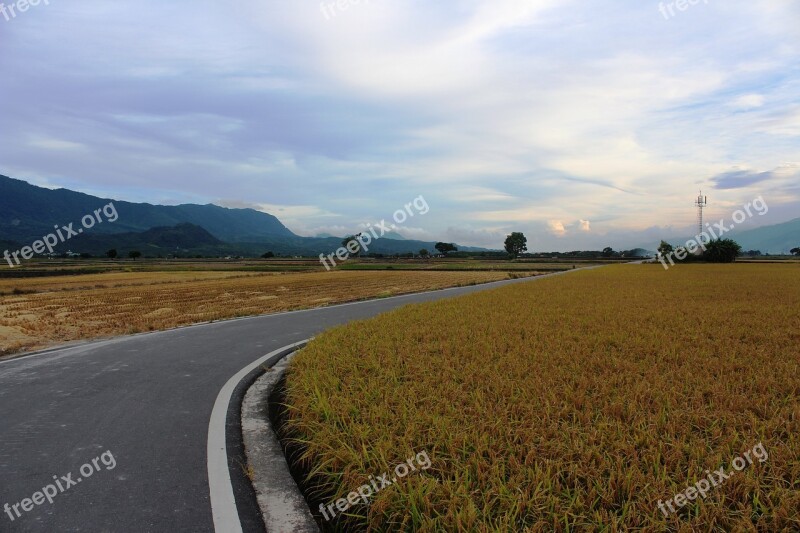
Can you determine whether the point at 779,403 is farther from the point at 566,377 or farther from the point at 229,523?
the point at 229,523

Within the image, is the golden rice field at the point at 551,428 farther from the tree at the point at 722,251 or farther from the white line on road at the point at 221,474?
the tree at the point at 722,251

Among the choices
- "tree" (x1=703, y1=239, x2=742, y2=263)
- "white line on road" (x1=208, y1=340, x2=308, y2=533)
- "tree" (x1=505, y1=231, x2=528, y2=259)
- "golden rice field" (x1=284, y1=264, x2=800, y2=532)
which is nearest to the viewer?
"golden rice field" (x1=284, y1=264, x2=800, y2=532)

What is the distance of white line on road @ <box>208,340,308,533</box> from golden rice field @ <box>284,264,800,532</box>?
65 centimetres

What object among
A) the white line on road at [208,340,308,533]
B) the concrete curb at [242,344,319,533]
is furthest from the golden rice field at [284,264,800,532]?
the white line on road at [208,340,308,533]

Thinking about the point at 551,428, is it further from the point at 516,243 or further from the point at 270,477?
the point at 516,243

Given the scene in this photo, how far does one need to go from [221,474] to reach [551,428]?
2.87m

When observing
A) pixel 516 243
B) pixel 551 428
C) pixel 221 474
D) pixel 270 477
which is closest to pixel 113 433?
pixel 221 474

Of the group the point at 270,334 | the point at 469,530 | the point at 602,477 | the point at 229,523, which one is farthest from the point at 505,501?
the point at 270,334

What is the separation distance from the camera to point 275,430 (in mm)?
4973

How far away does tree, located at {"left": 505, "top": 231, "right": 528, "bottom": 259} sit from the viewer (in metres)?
171

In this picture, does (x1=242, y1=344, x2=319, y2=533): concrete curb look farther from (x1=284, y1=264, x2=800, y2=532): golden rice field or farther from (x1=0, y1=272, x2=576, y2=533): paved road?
(x1=0, y1=272, x2=576, y2=533): paved road

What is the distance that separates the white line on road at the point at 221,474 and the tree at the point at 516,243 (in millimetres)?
169462

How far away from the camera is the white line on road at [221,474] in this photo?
10.3 ft

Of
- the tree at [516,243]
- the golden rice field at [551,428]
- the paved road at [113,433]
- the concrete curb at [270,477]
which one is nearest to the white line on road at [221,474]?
the paved road at [113,433]
